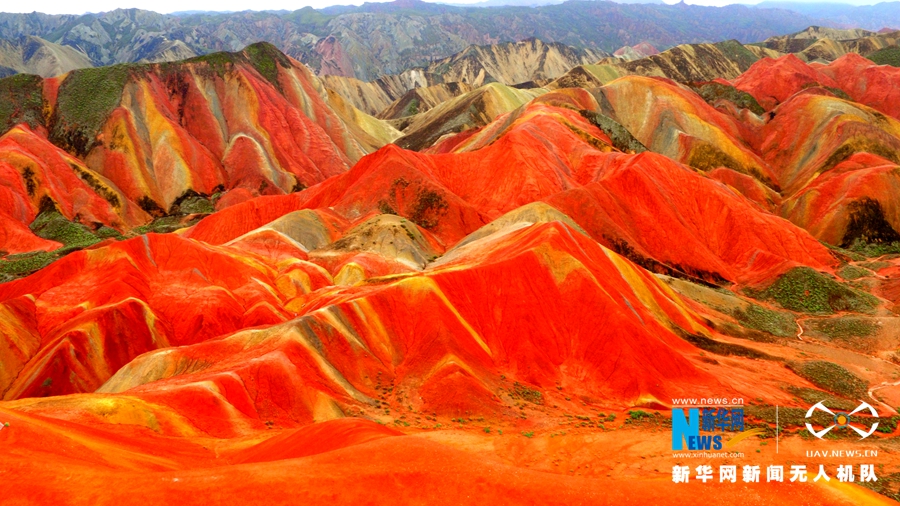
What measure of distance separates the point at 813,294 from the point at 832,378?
69.4ft

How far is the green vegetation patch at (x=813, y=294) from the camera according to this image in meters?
56.3

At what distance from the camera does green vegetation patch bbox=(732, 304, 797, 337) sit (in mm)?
50750

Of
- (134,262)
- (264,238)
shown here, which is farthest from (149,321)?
(264,238)

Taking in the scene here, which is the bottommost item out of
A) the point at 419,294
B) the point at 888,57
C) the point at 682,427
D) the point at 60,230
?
the point at 682,427

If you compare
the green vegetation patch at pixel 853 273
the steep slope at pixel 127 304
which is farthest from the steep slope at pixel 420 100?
the green vegetation patch at pixel 853 273

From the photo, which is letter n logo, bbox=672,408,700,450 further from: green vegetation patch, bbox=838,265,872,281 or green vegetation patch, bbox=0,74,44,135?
green vegetation patch, bbox=0,74,44,135

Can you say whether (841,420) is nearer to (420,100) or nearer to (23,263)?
(23,263)

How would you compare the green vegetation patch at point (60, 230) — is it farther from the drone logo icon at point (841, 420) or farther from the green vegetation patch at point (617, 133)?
the drone logo icon at point (841, 420)

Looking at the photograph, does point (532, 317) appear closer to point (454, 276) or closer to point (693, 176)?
point (454, 276)

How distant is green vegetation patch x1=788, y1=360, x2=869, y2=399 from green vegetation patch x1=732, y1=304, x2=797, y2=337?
28.7 feet

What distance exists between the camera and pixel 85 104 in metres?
102

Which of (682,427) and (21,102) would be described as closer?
(682,427)

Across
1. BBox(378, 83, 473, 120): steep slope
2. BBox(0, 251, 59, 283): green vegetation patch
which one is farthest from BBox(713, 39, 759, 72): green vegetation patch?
BBox(0, 251, 59, 283): green vegetation patch

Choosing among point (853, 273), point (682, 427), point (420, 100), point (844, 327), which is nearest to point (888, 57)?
point (853, 273)
